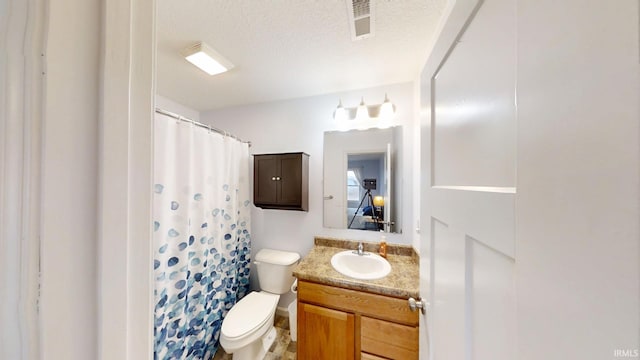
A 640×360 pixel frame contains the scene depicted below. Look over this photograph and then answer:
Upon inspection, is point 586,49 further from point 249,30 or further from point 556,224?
point 249,30

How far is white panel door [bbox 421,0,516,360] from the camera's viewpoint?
1.27 feet

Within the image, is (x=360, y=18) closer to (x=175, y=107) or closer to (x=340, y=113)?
(x=340, y=113)

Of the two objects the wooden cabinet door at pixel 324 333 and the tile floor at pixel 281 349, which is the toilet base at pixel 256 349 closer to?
the tile floor at pixel 281 349

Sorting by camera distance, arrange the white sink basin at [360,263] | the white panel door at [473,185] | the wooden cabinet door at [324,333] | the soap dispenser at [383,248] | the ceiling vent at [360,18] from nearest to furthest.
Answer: the white panel door at [473,185]
the ceiling vent at [360,18]
the wooden cabinet door at [324,333]
the white sink basin at [360,263]
the soap dispenser at [383,248]

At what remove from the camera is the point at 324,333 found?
1.23 metres

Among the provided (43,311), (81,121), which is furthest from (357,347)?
(81,121)

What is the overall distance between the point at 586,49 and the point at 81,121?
59cm

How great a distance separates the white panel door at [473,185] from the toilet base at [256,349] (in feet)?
4.07

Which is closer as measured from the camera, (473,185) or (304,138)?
(473,185)

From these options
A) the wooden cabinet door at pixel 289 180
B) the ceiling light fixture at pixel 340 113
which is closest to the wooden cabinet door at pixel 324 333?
the wooden cabinet door at pixel 289 180

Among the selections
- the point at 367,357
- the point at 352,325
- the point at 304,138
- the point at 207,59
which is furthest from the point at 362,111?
the point at 367,357

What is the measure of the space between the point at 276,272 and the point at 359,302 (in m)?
0.83

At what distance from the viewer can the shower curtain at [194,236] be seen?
119 centimetres

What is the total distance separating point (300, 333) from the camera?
1.29 meters
